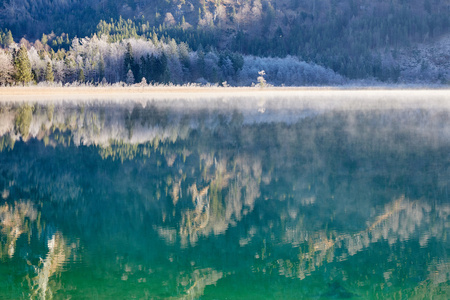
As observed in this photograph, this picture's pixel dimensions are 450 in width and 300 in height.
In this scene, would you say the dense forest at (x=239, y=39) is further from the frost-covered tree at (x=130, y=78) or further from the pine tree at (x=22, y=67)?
the frost-covered tree at (x=130, y=78)

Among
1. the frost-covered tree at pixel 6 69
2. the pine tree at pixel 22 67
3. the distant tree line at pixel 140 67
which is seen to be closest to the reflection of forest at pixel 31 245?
the pine tree at pixel 22 67

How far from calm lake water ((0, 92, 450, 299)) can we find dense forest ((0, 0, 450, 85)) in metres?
43.9

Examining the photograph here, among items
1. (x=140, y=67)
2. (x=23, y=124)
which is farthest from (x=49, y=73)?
(x=23, y=124)

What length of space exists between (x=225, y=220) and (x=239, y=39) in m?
107

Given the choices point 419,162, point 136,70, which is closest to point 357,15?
point 136,70

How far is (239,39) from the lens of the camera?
111 metres

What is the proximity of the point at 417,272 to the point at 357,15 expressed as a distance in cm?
12868

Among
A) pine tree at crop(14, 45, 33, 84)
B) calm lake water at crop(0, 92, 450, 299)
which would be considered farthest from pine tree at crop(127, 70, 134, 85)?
calm lake water at crop(0, 92, 450, 299)

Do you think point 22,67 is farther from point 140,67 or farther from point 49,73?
point 140,67

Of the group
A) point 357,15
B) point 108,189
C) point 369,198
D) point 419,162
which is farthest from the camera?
point 357,15

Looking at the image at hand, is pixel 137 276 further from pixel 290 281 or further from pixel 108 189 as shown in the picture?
pixel 108 189

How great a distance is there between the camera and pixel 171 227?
6285 millimetres

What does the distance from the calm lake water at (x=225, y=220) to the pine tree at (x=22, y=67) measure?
126 ft

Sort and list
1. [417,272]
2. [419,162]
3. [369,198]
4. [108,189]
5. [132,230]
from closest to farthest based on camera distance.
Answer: [417,272] < [132,230] < [369,198] < [108,189] < [419,162]
